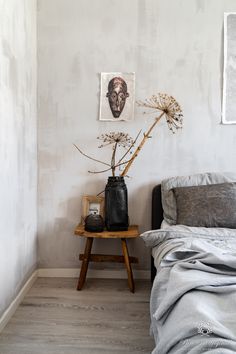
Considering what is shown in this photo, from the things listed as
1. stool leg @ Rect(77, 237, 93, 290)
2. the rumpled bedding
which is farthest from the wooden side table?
the rumpled bedding

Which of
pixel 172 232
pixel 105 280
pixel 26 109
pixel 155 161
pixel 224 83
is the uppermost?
pixel 224 83

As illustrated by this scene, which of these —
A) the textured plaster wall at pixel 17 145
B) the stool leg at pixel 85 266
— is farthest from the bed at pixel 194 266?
the textured plaster wall at pixel 17 145

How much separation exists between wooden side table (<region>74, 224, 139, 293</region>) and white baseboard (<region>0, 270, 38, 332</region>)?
1.29 ft

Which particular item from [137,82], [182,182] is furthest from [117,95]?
[182,182]

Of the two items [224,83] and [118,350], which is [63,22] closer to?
[224,83]

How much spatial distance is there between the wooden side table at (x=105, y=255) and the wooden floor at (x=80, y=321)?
0.41ft

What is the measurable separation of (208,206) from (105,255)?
928 millimetres

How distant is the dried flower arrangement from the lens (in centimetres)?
273

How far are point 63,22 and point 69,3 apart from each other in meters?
0.16

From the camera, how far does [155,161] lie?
2.78 m

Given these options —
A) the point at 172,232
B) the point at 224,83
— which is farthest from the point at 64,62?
the point at 172,232

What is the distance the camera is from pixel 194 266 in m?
1.41

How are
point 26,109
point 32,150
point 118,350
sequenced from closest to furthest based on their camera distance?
point 118,350 → point 26,109 → point 32,150

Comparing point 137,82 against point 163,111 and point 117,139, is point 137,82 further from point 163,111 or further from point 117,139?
point 117,139
